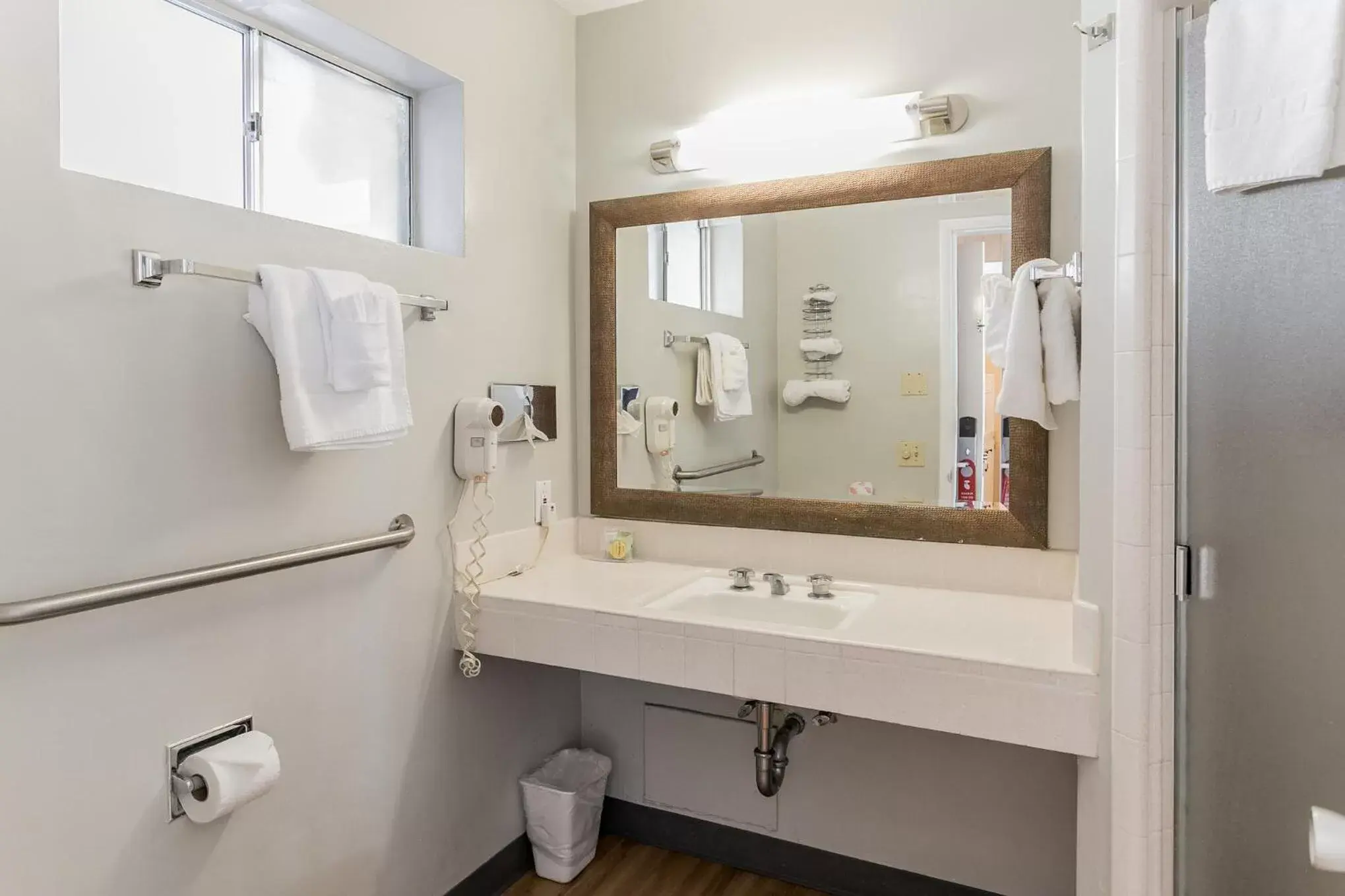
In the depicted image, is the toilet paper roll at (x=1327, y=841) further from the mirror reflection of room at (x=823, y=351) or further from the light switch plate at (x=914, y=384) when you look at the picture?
the light switch plate at (x=914, y=384)

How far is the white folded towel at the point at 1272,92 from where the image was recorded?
2.85 ft

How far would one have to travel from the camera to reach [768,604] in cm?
194

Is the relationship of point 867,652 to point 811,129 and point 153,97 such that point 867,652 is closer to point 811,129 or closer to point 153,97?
point 811,129

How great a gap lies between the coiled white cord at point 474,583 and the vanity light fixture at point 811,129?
1.01m

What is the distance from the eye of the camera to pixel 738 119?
2107 mm

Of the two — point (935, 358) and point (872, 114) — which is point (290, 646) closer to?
point (935, 358)

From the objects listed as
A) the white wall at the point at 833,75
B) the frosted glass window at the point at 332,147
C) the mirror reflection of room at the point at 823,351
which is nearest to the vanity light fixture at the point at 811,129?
the white wall at the point at 833,75

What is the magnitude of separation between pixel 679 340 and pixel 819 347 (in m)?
0.40

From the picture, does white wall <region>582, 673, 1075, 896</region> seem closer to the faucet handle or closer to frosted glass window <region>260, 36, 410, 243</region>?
the faucet handle

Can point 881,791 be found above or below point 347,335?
below

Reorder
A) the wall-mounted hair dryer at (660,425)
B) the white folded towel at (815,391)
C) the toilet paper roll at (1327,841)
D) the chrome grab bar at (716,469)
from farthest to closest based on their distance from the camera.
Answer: the wall-mounted hair dryer at (660,425) → the chrome grab bar at (716,469) → the white folded towel at (815,391) → the toilet paper roll at (1327,841)

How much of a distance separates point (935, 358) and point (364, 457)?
4.32ft

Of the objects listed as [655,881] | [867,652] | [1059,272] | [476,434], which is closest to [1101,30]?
[1059,272]

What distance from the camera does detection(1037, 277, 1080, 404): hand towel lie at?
1576 mm
